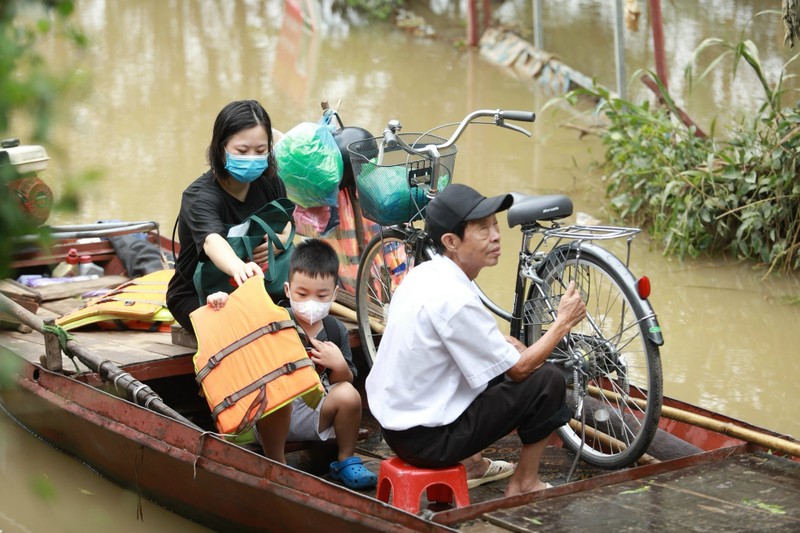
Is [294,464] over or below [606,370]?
below

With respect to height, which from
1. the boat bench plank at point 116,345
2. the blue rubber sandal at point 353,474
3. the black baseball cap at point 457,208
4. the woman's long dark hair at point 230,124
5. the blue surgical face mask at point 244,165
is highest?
the woman's long dark hair at point 230,124

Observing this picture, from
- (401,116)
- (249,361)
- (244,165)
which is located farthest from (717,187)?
(401,116)

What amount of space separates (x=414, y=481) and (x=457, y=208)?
3.11ft

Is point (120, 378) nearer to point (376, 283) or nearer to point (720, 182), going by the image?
point (376, 283)

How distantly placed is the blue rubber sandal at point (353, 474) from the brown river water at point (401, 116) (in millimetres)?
680

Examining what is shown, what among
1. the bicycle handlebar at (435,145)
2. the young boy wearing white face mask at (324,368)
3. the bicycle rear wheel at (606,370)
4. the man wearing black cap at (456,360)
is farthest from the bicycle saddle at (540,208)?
the young boy wearing white face mask at (324,368)

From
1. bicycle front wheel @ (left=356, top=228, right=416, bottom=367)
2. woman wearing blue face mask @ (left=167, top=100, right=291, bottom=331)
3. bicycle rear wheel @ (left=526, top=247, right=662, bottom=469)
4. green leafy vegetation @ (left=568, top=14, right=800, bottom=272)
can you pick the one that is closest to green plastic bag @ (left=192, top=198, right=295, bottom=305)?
woman wearing blue face mask @ (left=167, top=100, right=291, bottom=331)

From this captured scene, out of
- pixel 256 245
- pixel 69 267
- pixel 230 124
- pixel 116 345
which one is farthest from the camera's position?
pixel 69 267

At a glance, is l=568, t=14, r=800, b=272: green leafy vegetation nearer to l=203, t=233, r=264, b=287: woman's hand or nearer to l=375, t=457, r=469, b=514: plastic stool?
l=203, t=233, r=264, b=287: woman's hand

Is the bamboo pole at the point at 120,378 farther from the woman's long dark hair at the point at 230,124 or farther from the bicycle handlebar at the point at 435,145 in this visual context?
the bicycle handlebar at the point at 435,145

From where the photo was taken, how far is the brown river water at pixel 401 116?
18.6ft

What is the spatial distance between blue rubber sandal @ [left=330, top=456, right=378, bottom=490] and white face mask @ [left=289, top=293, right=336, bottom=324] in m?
0.59

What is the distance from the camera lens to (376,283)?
5301mm

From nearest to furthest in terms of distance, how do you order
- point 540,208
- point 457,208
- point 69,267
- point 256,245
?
point 457,208 → point 540,208 → point 256,245 → point 69,267
